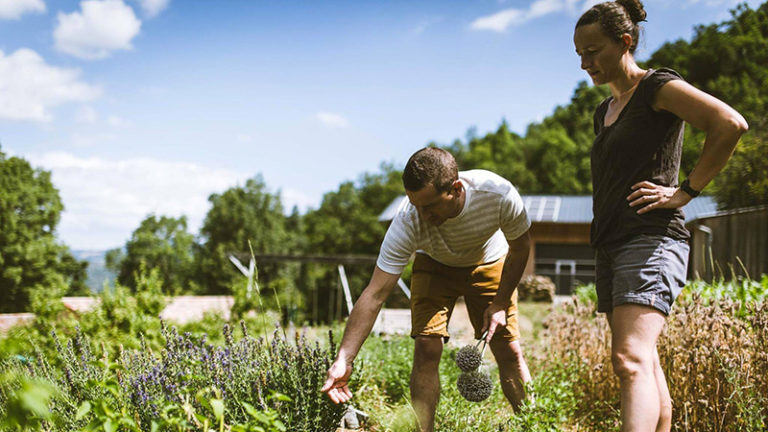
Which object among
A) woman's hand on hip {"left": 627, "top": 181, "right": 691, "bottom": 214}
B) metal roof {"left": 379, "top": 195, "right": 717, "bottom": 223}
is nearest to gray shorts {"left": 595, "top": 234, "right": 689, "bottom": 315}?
woman's hand on hip {"left": 627, "top": 181, "right": 691, "bottom": 214}

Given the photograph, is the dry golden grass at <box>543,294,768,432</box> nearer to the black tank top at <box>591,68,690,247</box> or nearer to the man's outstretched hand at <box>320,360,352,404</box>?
the black tank top at <box>591,68,690,247</box>

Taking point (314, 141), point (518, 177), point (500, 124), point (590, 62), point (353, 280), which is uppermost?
point (500, 124)

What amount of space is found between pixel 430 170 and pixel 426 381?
0.99 metres

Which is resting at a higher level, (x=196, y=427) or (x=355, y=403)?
(x=196, y=427)

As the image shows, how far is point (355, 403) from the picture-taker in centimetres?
319

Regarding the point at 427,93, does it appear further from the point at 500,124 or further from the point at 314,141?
the point at 500,124

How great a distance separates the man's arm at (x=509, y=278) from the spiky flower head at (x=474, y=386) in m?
0.22

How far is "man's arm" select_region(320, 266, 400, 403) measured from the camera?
6.71ft

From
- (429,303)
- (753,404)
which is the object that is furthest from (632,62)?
(753,404)

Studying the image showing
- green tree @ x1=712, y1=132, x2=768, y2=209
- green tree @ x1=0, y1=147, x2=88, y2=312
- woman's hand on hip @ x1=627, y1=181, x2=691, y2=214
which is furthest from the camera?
green tree @ x1=0, y1=147, x2=88, y2=312

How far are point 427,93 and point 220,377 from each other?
69.9 feet

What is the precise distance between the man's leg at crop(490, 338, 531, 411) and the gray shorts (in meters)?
0.89

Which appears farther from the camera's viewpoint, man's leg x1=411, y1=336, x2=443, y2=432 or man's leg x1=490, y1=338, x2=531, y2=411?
man's leg x1=490, y1=338, x2=531, y2=411

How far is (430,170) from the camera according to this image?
7.35 feet
